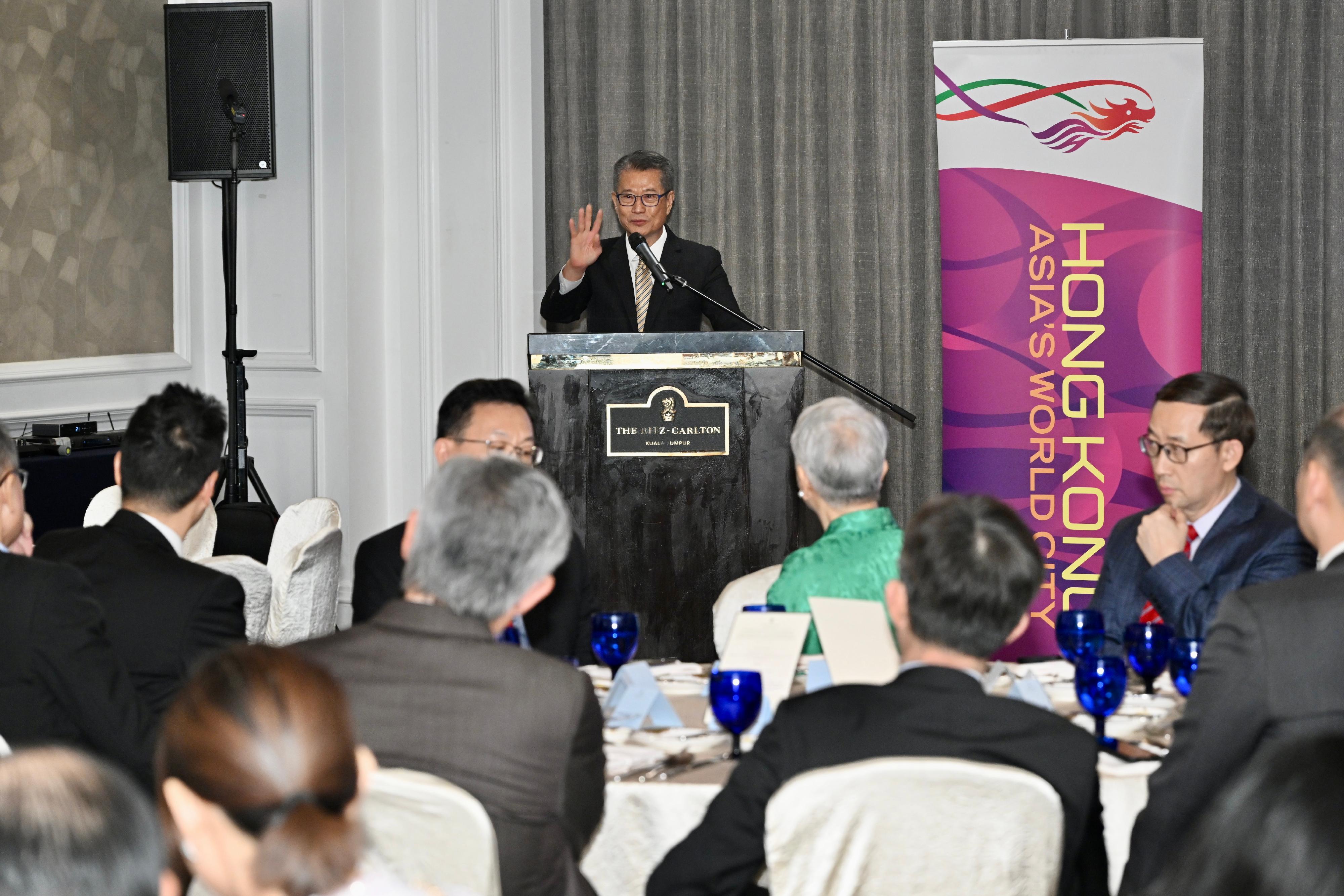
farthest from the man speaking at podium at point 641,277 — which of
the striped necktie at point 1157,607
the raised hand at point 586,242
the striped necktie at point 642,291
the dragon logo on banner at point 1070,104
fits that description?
the striped necktie at point 1157,607

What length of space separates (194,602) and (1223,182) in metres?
4.77

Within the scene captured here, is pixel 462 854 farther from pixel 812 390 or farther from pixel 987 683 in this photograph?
pixel 812 390

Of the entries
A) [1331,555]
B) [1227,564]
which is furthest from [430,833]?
[1227,564]

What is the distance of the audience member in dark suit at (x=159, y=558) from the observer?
232 cm

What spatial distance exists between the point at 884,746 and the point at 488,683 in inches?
19.6

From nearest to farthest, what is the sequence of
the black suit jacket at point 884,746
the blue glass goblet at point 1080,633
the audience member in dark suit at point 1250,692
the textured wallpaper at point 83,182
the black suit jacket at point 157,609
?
the black suit jacket at point 884,746 → the audience member in dark suit at point 1250,692 → the black suit jacket at point 157,609 → the blue glass goblet at point 1080,633 → the textured wallpaper at point 83,182

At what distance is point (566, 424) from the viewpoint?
378 centimetres

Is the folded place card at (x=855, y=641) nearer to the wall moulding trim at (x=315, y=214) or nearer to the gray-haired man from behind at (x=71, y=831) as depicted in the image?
the gray-haired man from behind at (x=71, y=831)

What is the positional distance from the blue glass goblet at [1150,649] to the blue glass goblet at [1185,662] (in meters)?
0.03

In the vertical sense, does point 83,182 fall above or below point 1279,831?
above

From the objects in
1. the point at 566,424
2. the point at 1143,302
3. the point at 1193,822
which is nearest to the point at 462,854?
the point at 1193,822

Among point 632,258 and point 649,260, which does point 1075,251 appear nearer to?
point 632,258

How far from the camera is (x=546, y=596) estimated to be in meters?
2.93

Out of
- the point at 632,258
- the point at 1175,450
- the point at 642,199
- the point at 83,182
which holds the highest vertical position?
the point at 83,182
